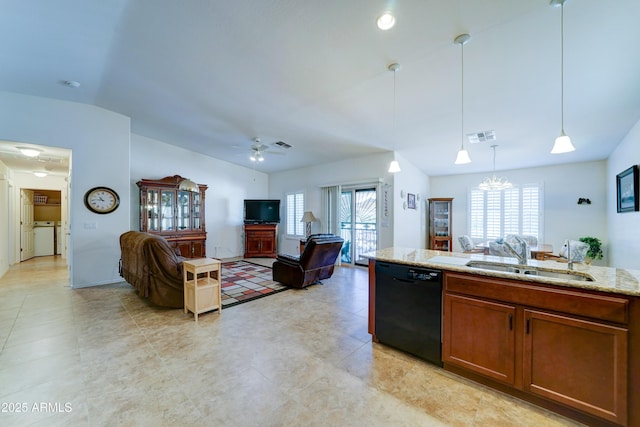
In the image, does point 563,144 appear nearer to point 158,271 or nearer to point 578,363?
point 578,363

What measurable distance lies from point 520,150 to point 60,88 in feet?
26.3

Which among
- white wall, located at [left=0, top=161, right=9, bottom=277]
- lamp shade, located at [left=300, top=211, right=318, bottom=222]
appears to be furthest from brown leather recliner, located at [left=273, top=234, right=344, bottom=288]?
white wall, located at [left=0, top=161, right=9, bottom=277]

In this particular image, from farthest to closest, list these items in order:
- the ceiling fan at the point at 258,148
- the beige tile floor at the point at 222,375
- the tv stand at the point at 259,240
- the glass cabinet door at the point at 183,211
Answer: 1. the tv stand at the point at 259,240
2. the glass cabinet door at the point at 183,211
3. the ceiling fan at the point at 258,148
4. the beige tile floor at the point at 222,375

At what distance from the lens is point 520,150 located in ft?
16.0

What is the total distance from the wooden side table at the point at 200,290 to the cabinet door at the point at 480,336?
8.98ft

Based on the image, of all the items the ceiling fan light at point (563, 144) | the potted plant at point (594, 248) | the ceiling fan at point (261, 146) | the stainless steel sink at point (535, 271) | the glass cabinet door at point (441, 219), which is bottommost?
the potted plant at point (594, 248)

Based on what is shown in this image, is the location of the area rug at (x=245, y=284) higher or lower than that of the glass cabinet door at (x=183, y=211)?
lower

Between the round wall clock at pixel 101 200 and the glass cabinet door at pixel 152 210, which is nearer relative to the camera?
the round wall clock at pixel 101 200

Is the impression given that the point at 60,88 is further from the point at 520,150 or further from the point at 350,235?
the point at 520,150

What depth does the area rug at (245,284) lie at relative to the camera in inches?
157

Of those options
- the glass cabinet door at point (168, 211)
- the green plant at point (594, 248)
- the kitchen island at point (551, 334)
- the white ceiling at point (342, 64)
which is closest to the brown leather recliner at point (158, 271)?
the white ceiling at point (342, 64)

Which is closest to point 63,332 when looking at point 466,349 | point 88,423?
point 88,423

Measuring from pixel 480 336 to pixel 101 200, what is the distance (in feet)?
20.1

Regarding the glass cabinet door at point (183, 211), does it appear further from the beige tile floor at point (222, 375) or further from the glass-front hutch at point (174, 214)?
the beige tile floor at point (222, 375)
